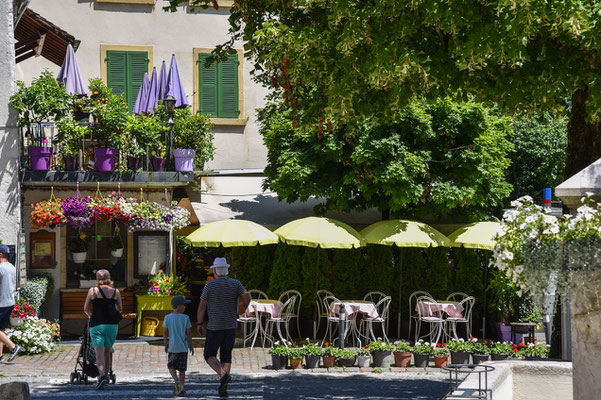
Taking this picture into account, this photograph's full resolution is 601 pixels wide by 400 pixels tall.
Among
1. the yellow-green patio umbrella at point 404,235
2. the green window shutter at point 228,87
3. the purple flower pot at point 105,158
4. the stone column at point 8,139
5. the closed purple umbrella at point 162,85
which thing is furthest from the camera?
the green window shutter at point 228,87

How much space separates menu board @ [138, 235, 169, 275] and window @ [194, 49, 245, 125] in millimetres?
4973

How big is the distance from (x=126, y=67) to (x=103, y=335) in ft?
36.4

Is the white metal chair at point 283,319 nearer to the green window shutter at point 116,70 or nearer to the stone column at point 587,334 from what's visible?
the green window shutter at point 116,70

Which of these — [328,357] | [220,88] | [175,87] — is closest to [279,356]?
[328,357]

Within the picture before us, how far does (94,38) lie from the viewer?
2173 centimetres

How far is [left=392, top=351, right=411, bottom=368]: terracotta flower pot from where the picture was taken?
15.0 metres

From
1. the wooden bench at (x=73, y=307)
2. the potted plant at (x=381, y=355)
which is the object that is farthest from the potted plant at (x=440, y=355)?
the wooden bench at (x=73, y=307)

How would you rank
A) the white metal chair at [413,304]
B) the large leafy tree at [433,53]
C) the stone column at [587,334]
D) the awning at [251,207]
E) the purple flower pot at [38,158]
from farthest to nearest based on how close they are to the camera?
1. the awning at [251,207]
2. the white metal chair at [413,304]
3. the purple flower pot at [38,158]
4. the large leafy tree at [433,53]
5. the stone column at [587,334]

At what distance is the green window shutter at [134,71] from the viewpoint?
21.6 m

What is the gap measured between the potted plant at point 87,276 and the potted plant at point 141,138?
215 centimetres

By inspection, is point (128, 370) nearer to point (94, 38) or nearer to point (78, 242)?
point (78, 242)

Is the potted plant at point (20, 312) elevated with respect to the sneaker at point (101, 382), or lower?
elevated

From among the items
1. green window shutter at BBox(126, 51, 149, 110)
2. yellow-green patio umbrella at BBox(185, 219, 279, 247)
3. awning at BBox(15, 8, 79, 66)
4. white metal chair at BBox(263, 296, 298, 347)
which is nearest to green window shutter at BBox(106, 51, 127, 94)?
green window shutter at BBox(126, 51, 149, 110)

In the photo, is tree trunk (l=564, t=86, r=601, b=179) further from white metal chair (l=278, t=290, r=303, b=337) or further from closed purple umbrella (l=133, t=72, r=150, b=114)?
closed purple umbrella (l=133, t=72, r=150, b=114)
